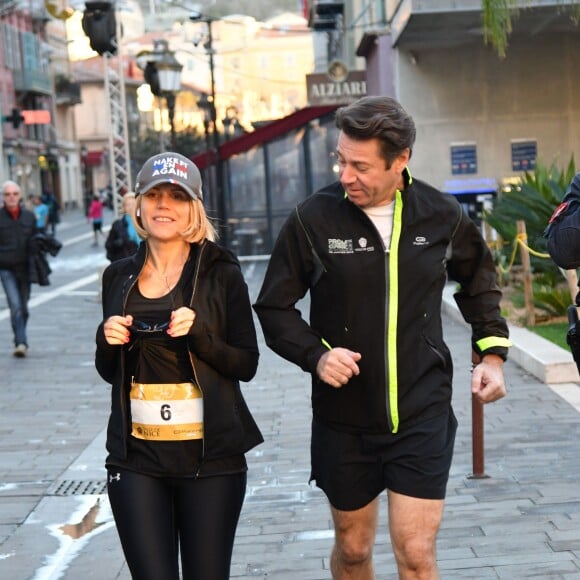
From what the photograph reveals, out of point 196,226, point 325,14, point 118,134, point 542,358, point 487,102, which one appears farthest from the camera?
point 325,14

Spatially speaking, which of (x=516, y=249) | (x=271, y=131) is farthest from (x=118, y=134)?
(x=516, y=249)

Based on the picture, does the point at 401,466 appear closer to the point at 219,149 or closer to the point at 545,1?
the point at 545,1

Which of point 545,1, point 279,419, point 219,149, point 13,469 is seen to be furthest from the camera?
point 219,149

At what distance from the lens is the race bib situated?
397 cm

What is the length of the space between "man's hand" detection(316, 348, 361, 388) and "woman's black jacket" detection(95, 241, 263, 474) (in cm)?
31

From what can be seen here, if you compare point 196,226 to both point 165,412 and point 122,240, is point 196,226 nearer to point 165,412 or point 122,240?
point 165,412

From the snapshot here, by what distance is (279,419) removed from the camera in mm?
9297

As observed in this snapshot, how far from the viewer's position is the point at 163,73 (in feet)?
76.5

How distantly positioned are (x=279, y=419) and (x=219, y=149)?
20011 millimetres

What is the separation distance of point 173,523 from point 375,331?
868 millimetres

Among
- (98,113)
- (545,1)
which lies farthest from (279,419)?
(98,113)

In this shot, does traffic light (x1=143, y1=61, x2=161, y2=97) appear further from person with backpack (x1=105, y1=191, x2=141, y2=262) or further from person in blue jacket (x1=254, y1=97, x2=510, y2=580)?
person in blue jacket (x1=254, y1=97, x2=510, y2=580)

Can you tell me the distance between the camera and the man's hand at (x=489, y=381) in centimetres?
415

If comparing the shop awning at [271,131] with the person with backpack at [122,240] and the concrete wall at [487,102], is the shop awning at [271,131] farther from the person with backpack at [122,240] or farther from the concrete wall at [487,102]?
the person with backpack at [122,240]
